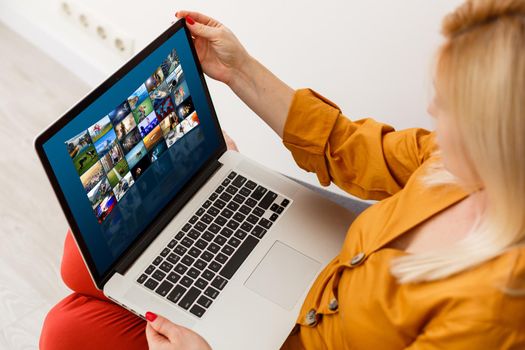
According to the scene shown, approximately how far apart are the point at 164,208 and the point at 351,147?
0.35 meters

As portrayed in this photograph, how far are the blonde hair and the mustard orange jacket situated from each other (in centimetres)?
4

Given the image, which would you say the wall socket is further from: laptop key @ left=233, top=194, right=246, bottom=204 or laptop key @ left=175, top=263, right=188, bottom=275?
laptop key @ left=175, top=263, right=188, bottom=275

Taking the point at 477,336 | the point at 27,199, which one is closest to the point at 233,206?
the point at 477,336

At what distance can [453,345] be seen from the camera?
0.73 metres

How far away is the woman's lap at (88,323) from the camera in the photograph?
1065 mm

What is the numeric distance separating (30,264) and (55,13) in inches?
34.1

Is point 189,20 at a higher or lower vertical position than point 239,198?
higher

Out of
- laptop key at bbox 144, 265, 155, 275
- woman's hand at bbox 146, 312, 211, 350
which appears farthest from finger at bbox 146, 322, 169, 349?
laptop key at bbox 144, 265, 155, 275

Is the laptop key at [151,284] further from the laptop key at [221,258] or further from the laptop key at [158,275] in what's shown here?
the laptop key at [221,258]

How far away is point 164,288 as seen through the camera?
0.98 m

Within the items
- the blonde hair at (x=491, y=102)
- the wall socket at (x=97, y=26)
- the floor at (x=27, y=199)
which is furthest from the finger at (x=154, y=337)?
the wall socket at (x=97, y=26)

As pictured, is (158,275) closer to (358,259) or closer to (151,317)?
(151,317)

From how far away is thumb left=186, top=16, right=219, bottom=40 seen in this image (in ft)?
3.42

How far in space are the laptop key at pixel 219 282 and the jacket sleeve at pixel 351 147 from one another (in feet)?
0.89
